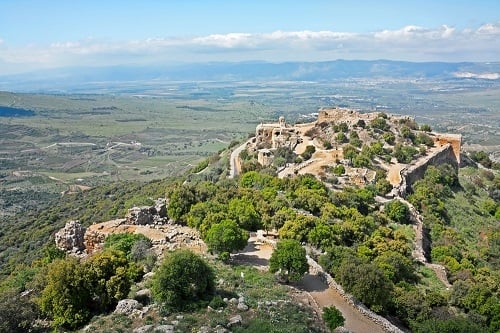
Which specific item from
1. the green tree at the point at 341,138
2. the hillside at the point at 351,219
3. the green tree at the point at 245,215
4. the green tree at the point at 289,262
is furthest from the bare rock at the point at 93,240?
the green tree at the point at 341,138

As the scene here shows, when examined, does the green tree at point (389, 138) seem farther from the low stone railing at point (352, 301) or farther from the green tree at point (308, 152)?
the low stone railing at point (352, 301)

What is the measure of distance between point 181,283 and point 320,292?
7.29 meters

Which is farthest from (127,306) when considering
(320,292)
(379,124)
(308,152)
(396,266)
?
(379,124)

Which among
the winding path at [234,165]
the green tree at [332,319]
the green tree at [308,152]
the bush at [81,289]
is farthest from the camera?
the winding path at [234,165]

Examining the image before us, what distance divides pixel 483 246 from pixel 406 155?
15836mm

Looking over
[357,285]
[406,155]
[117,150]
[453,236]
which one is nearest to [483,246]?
[453,236]

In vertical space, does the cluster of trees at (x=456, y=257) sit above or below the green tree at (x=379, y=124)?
below

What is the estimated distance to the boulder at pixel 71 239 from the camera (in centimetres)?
3044

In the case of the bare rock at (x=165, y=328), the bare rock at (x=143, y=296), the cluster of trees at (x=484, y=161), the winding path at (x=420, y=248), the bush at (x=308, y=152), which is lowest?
the cluster of trees at (x=484, y=161)

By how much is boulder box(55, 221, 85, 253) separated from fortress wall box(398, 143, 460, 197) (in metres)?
28.2

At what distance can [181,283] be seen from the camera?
19328 mm

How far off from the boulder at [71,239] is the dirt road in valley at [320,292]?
10.7 m

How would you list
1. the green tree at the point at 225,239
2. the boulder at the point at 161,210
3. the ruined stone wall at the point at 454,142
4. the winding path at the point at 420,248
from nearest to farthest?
the green tree at the point at 225,239 < the winding path at the point at 420,248 < the boulder at the point at 161,210 < the ruined stone wall at the point at 454,142

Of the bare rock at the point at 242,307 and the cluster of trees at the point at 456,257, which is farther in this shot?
the cluster of trees at the point at 456,257
